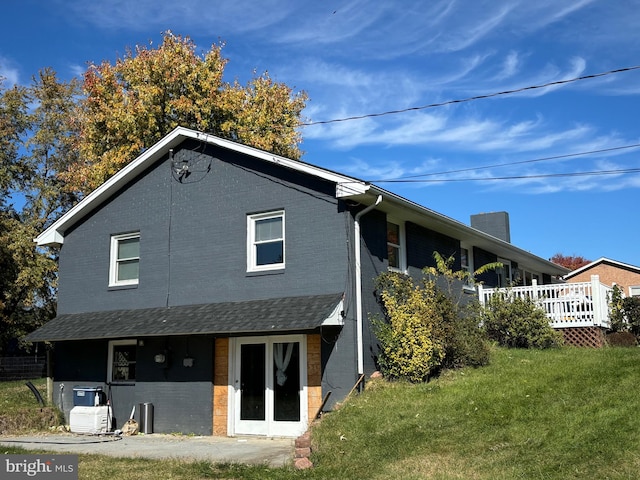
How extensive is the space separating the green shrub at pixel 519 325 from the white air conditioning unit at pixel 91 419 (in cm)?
1046

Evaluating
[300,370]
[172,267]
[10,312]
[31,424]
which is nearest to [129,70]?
[10,312]

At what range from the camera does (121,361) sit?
1805 centimetres

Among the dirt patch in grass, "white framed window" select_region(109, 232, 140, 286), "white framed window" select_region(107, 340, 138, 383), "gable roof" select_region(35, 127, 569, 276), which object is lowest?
the dirt patch in grass

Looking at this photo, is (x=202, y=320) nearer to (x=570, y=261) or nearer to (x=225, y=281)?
(x=225, y=281)

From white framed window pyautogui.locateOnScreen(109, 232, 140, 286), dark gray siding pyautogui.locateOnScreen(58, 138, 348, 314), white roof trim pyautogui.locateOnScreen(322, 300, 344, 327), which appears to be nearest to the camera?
white roof trim pyautogui.locateOnScreen(322, 300, 344, 327)

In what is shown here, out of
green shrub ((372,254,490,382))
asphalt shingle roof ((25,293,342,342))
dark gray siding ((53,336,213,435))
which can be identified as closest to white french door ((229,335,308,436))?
dark gray siding ((53,336,213,435))

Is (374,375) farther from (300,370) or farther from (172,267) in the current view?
(172,267)

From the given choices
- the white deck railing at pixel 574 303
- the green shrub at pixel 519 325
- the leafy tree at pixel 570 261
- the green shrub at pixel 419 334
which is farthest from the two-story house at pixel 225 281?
the leafy tree at pixel 570 261

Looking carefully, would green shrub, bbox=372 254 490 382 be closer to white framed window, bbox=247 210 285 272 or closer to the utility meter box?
white framed window, bbox=247 210 285 272

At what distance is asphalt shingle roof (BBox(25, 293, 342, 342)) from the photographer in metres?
14.1

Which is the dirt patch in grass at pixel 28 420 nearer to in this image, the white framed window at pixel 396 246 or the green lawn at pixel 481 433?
the green lawn at pixel 481 433

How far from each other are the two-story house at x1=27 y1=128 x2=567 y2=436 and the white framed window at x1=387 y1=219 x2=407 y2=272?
0.04 metres

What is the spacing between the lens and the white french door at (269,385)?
1508cm

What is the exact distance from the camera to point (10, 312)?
3131cm
